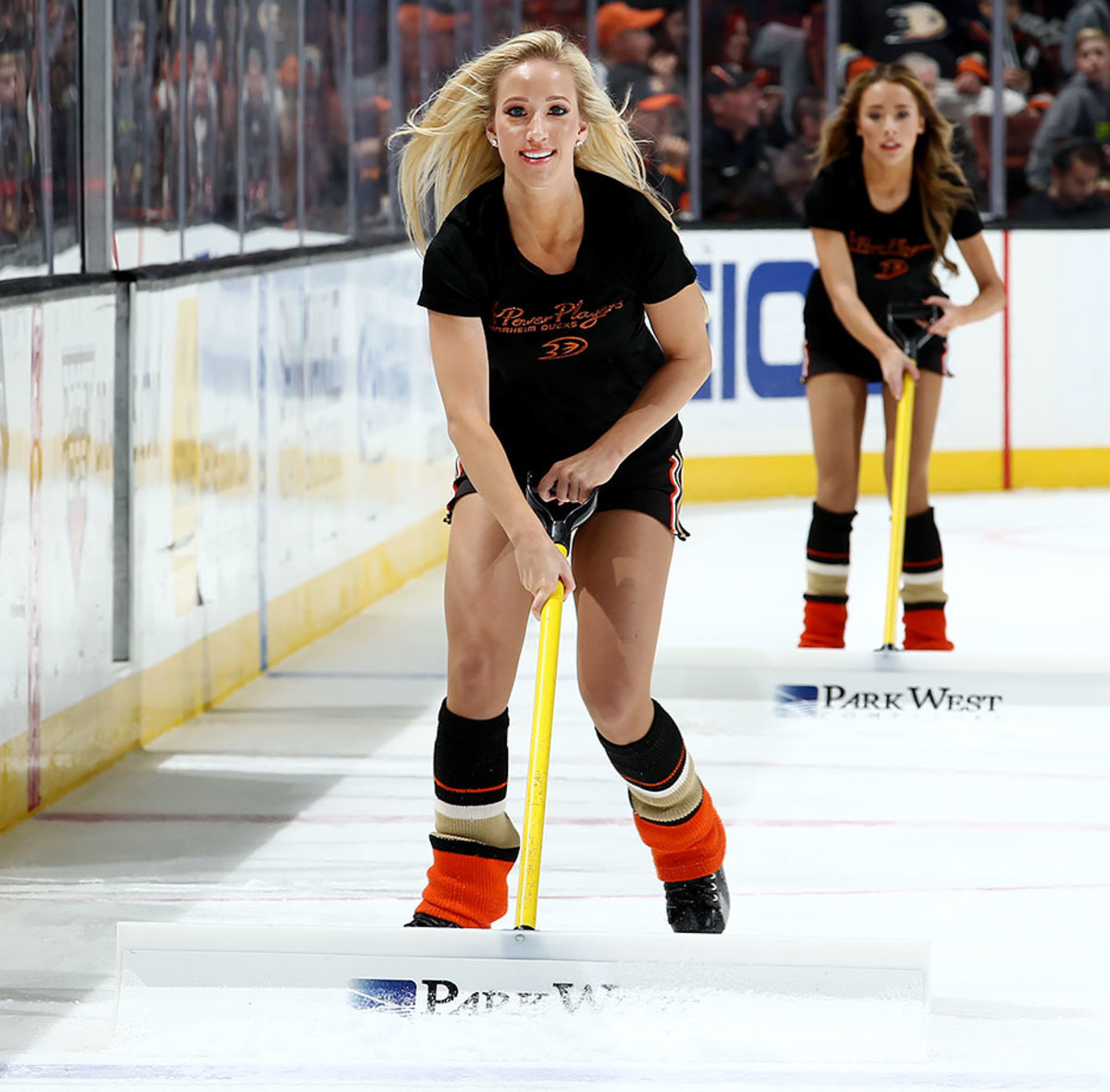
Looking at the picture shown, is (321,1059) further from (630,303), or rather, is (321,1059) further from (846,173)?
(846,173)

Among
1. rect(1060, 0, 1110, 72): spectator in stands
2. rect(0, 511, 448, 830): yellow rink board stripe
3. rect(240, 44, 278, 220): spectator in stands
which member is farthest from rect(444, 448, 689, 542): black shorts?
rect(1060, 0, 1110, 72): spectator in stands

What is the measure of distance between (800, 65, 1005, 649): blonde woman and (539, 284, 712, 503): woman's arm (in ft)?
6.58

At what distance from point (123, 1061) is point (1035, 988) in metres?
1.21

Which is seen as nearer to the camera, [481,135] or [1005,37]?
[481,135]

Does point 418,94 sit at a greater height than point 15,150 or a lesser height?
greater

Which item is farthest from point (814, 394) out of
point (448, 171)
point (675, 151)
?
point (675, 151)

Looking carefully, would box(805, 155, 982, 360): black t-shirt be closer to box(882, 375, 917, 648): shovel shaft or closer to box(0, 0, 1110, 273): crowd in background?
box(882, 375, 917, 648): shovel shaft

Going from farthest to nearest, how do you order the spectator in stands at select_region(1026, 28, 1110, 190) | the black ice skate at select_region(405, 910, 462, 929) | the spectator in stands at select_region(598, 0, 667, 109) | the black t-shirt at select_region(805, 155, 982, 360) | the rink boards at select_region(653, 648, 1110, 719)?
the spectator in stands at select_region(1026, 28, 1110, 190) → the spectator in stands at select_region(598, 0, 667, 109) → the black t-shirt at select_region(805, 155, 982, 360) → the rink boards at select_region(653, 648, 1110, 719) → the black ice skate at select_region(405, 910, 462, 929)

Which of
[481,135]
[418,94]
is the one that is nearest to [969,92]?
[418,94]

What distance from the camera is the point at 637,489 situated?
2865mm

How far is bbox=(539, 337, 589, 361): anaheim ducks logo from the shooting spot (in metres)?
2.79

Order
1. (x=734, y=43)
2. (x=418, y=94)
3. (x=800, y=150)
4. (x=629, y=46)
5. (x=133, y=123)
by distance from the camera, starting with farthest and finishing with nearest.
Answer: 1. (x=800, y=150)
2. (x=734, y=43)
3. (x=629, y=46)
4. (x=418, y=94)
5. (x=133, y=123)

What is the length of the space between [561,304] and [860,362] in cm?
231

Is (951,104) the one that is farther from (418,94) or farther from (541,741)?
(541,741)
